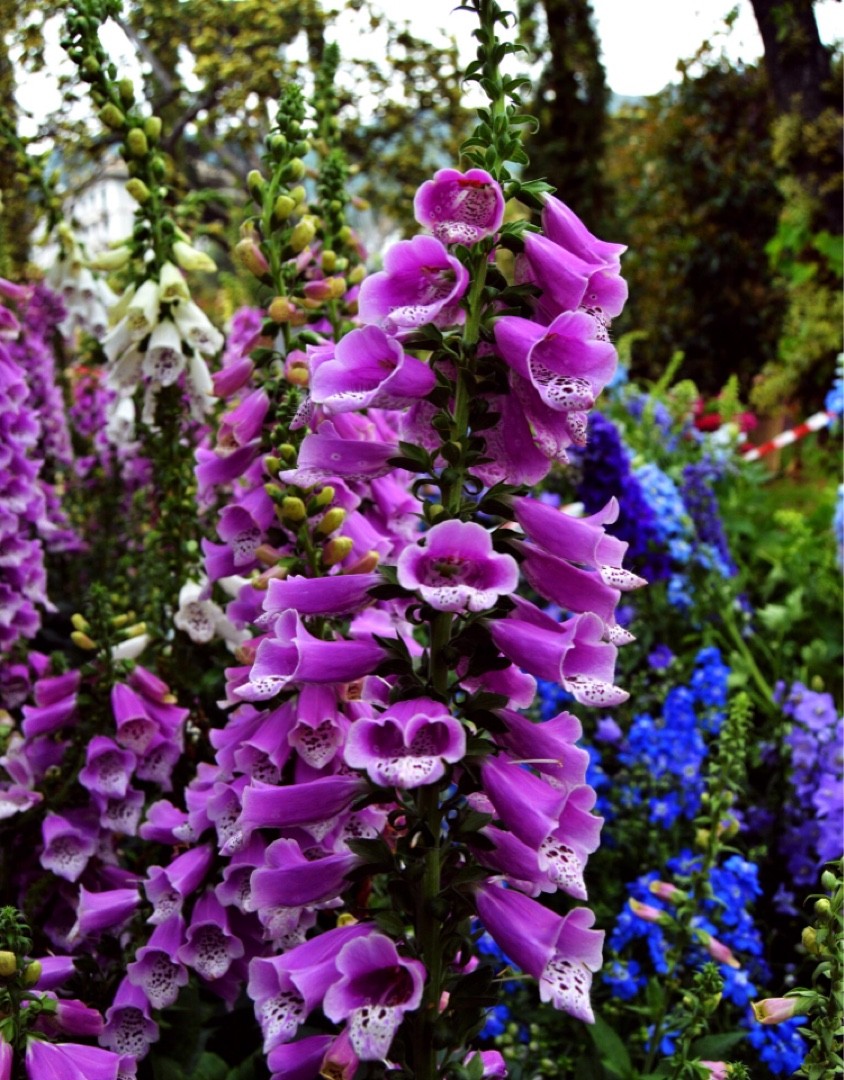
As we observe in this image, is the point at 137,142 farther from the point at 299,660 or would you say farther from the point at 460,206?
the point at 299,660

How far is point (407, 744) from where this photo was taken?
2.96ft

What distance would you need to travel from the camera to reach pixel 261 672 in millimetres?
1047

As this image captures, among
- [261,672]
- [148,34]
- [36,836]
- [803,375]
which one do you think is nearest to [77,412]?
[36,836]

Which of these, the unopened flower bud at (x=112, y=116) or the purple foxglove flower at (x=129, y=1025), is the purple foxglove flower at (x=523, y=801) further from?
the unopened flower bud at (x=112, y=116)

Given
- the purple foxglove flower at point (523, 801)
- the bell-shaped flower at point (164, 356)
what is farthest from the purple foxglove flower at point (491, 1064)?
the bell-shaped flower at point (164, 356)

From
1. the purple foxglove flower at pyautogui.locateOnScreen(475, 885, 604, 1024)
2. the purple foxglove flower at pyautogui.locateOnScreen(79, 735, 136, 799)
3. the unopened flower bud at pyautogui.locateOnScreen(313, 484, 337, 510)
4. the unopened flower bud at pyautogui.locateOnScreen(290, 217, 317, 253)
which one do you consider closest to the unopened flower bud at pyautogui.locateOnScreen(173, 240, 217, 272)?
the unopened flower bud at pyautogui.locateOnScreen(290, 217, 317, 253)

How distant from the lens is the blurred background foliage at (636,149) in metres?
5.98

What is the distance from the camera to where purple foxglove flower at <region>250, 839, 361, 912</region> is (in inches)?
40.8

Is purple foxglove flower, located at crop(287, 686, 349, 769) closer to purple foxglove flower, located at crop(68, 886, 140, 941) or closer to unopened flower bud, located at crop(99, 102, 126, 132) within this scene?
purple foxglove flower, located at crop(68, 886, 140, 941)

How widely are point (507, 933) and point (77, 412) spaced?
3010mm

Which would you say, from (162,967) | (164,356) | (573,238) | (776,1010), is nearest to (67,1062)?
(162,967)

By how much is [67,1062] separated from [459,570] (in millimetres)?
679

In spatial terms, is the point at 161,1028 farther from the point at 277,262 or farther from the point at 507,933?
the point at 277,262

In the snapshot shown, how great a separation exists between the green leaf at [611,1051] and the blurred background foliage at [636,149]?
446 cm
